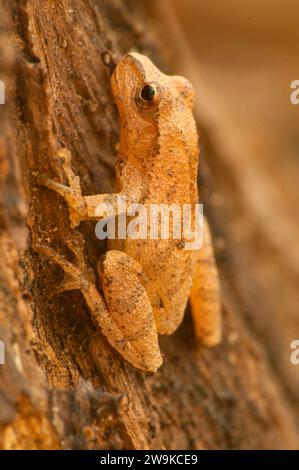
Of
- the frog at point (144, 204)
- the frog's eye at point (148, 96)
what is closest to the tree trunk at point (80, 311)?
the frog at point (144, 204)

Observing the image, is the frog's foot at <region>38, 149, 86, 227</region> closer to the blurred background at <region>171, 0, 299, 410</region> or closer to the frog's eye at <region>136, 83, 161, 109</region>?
the frog's eye at <region>136, 83, 161, 109</region>

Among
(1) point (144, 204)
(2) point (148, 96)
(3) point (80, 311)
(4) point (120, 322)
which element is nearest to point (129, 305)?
(4) point (120, 322)

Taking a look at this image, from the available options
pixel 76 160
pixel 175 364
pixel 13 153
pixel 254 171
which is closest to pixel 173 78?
pixel 76 160

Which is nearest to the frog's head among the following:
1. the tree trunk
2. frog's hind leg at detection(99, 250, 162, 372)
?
the tree trunk

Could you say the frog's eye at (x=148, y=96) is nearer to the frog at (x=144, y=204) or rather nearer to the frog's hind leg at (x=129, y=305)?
the frog at (x=144, y=204)

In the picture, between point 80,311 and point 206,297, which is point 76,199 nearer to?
point 80,311

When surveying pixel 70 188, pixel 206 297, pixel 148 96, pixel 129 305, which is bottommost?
pixel 206 297

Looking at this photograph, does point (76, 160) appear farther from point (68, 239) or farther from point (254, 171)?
point (254, 171)

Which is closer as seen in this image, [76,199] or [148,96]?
[76,199]
